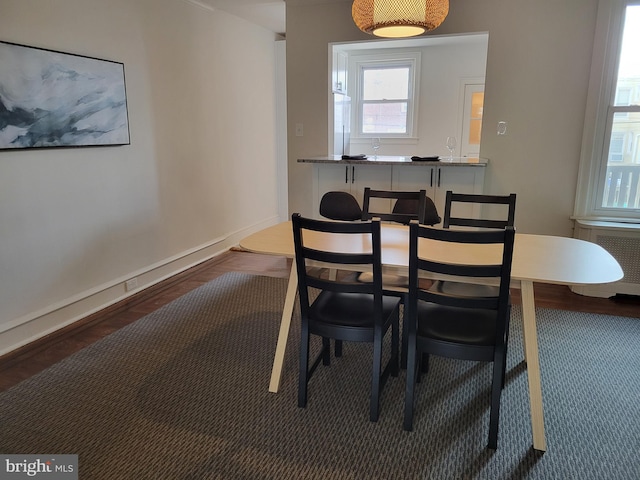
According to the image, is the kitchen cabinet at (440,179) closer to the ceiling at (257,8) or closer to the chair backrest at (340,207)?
the chair backrest at (340,207)

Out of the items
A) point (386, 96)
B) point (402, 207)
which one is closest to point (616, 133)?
point (402, 207)

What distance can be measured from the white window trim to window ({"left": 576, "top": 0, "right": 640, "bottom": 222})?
351 cm

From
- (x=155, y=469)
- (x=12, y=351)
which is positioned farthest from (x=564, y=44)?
(x=12, y=351)

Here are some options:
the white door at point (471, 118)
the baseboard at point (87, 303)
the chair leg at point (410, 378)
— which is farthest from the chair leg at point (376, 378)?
the white door at point (471, 118)

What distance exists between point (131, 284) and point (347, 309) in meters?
2.26

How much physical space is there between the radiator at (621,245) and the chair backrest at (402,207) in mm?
1526

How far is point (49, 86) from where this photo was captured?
290 cm

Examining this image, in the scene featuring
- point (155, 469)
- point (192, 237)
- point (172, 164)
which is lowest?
point (155, 469)

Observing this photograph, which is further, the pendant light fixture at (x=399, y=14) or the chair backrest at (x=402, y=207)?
the chair backrest at (x=402, y=207)

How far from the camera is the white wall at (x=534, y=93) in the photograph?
3746mm

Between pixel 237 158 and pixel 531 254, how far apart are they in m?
3.82

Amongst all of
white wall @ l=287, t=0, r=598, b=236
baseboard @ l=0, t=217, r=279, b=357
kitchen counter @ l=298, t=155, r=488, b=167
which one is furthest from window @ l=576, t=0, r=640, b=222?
baseboard @ l=0, t=217, r=279, b=357

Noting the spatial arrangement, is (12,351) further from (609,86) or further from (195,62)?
(609,86)

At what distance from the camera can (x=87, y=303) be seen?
3.36 m
